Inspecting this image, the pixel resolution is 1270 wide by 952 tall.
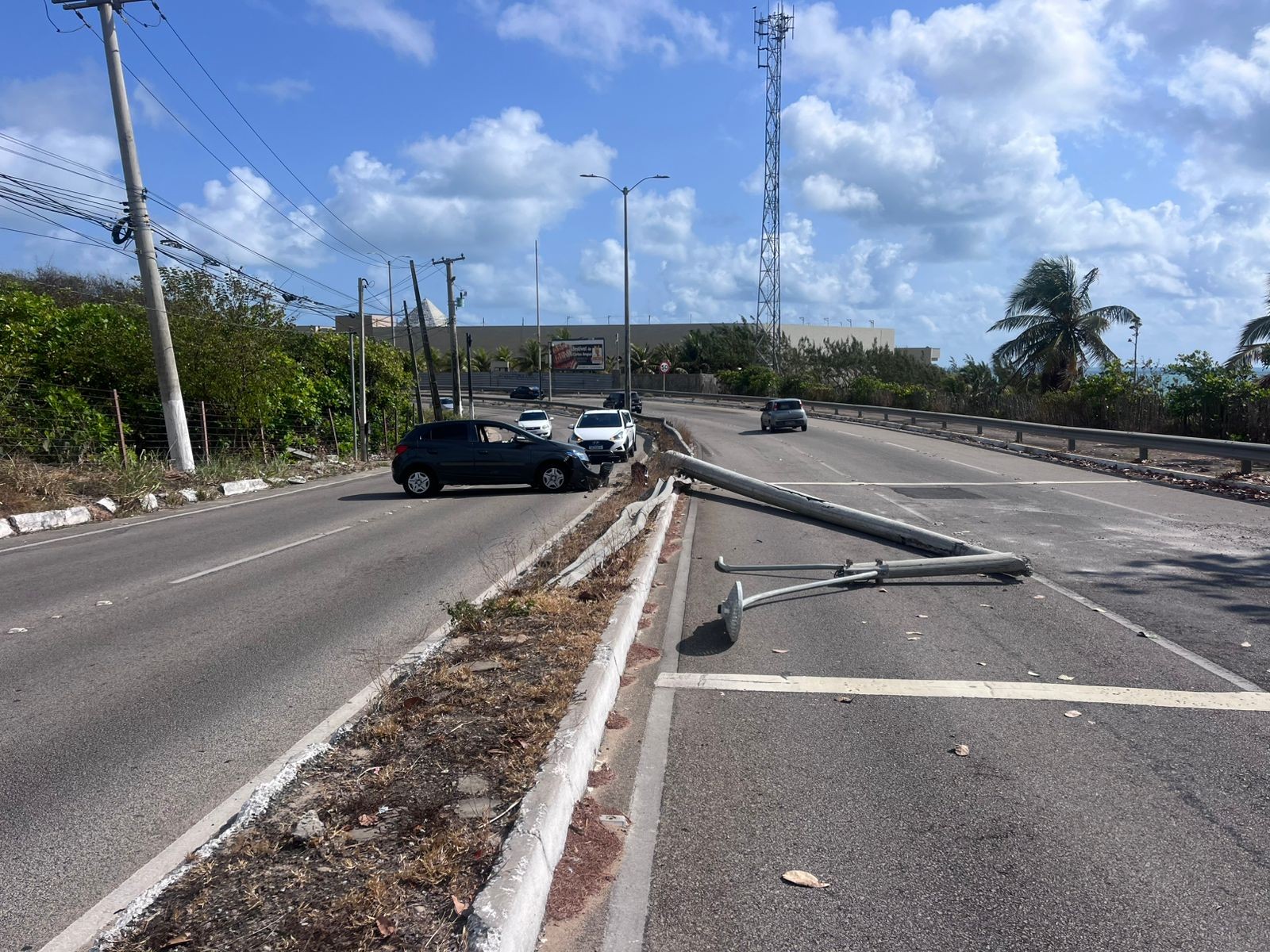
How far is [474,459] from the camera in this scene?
802 inches

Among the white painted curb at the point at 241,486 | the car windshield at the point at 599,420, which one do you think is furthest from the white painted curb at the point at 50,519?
the car windshield at the point at 599,420

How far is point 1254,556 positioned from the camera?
11203 millimetres

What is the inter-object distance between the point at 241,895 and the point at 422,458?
17124 mm

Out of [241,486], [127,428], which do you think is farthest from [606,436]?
[127,428]

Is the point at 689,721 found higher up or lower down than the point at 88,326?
lower down

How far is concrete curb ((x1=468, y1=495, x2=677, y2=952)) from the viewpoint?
320 cm

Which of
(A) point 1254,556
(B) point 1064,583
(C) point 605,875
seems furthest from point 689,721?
(A) point 1254,556

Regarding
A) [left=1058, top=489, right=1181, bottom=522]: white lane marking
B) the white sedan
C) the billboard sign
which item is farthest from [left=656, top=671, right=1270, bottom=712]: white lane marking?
the billboard sign

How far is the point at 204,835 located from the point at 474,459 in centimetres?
1612

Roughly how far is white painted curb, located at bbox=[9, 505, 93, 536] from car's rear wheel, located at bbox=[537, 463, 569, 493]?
27.2 feet

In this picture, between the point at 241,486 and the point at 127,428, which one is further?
the point at 127,428

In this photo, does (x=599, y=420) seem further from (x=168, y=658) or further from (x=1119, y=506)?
(x=168, y=658)

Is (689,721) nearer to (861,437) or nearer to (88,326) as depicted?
(88,326)

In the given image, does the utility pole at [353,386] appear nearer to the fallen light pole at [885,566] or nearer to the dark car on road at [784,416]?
the dark car on road at [784,416]
